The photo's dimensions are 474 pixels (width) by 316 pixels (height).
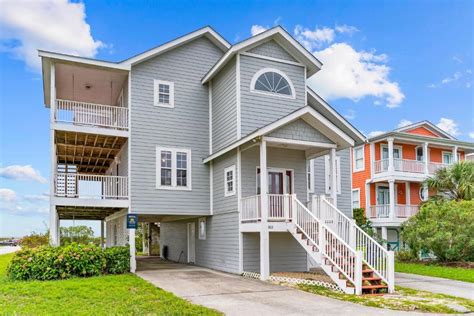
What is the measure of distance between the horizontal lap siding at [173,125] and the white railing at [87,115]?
56 centimetres

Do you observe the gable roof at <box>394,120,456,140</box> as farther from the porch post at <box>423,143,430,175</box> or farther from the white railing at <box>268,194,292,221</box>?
the white railing at <box>268,194,292,221</box>

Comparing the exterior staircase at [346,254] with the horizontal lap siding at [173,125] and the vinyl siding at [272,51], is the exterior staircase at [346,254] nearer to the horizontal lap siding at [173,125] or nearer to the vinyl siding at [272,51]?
the horizontal lap siding at [173,125]

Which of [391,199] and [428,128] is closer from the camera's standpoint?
[391,199]

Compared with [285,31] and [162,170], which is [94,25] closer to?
[162,170]

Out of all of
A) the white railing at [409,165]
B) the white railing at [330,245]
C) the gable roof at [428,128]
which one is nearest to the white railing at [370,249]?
the white railing at [330,245]

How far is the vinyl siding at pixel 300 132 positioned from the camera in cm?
1471

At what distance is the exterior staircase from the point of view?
11562 millimetres

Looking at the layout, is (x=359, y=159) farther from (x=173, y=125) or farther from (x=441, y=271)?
(x=173, y=125)

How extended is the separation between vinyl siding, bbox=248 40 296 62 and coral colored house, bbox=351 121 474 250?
12.4m

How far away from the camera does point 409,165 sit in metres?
28.5

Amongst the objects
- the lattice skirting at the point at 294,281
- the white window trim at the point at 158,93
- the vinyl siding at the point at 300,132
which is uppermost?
the white window trim at the point at 158,93

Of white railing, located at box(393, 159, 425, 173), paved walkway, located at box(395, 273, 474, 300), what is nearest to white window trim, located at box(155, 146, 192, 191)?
paved walkway, located at box(395, 273, 474, 300)

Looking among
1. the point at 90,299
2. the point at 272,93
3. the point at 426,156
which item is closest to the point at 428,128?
the point at 426,156

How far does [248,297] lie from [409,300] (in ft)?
12.7
